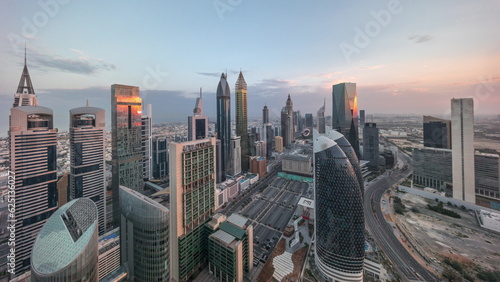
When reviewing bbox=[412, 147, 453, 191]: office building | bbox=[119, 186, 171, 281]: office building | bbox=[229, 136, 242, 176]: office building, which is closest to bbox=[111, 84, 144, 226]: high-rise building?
bbox=[119, 186, 171, 281]: office building

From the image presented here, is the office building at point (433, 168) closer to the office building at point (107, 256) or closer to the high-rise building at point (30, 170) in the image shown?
A: the office building at point (107, 256)

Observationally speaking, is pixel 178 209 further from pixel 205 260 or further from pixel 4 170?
pixel 4 170

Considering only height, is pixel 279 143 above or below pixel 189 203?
above

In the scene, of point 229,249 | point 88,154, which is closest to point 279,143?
point 229,249

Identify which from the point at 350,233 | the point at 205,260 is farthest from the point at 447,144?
the point at 205,260

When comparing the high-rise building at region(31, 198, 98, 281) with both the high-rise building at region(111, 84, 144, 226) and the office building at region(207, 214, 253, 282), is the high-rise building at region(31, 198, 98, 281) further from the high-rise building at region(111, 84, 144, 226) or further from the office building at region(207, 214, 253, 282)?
the high-rise building at region(111, 84, 144, 226)

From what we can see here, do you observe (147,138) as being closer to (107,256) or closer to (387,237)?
(107,256)

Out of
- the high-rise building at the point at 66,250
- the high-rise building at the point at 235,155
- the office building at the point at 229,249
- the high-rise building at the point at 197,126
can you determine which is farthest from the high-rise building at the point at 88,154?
the high-rise building at the point at 235,155
